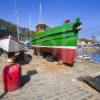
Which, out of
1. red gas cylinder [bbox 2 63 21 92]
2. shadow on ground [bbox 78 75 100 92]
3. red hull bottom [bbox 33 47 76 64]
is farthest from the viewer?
red hull bottom [bbox 33 47 76 64]

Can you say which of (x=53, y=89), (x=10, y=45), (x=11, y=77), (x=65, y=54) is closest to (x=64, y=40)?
(x=65, y=54)

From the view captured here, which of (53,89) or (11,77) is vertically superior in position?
(11,77)

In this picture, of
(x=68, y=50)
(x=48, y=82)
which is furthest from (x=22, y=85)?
(x=68, y=50)

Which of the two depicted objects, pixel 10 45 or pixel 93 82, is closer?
pixel 93 82

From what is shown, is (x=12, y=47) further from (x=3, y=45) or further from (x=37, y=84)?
(x=37, y=84)

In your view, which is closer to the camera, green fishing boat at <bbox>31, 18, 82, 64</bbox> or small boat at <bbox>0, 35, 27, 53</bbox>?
green fishing boat at <bbox>31, 18, 82, 64</bbox>

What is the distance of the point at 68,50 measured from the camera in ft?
32.5

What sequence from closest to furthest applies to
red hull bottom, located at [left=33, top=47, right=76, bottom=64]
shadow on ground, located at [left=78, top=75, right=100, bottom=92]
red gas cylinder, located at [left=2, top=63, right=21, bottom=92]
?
red gas cylinder, located at [left=2, top=63, right=21, bottom=92] → shadow on ground, located at [left=78, top=75, right=100, bottom=92] → red hull bottom, located at [left=33, top=47, right=76, bottom=64]

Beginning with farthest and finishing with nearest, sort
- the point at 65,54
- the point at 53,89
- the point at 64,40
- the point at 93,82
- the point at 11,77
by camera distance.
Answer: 1. the point at 64,40
2. the point at 65,54
3. the point at 93,82
4. the point at 53,89
5. the point at 11,77

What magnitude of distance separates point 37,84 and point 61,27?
482 centimetres

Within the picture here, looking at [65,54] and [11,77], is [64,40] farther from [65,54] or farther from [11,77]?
[11,77]

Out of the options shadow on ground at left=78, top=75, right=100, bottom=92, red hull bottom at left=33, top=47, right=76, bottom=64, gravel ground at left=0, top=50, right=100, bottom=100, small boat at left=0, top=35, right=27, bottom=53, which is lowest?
gravel ground at left=0, top=50, right=100, bottom=100

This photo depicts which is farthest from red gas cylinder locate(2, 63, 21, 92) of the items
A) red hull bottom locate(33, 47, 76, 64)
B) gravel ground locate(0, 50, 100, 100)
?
red hull bottom locate(33, 47, 76, 64)

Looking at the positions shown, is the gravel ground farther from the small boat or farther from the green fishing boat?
the small boat
